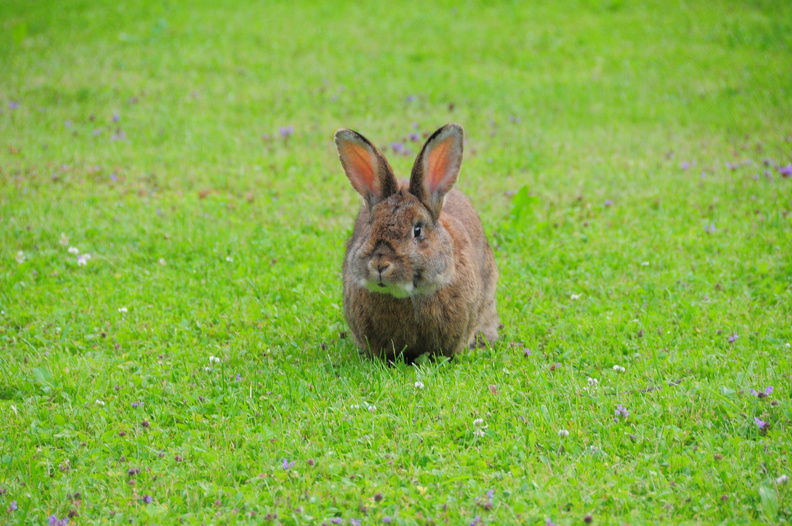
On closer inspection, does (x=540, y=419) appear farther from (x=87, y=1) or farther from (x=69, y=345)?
(x=87, y=1)

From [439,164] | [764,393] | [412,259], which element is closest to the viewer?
[764,393]

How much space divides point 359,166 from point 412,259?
926 mm

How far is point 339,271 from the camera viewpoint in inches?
308

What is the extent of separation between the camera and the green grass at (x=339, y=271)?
4461 millimetres

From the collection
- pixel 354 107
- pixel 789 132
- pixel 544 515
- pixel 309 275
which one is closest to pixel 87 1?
pixel 354 107

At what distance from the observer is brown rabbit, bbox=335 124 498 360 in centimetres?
560

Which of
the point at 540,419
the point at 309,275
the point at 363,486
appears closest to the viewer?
the point at 363,486

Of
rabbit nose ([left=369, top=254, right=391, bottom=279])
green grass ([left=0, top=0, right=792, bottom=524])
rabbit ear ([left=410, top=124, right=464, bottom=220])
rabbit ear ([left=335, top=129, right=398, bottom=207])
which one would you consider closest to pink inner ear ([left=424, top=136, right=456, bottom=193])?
rabbit ear ([left=410, top=124, right=464, bottom=220])

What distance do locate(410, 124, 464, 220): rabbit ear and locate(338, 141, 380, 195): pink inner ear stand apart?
30 cm

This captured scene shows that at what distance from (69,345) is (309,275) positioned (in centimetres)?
227

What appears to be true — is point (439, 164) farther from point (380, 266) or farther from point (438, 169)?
point (380, 266)

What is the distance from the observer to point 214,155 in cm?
1091

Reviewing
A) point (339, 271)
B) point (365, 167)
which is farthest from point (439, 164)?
point (339, 271)

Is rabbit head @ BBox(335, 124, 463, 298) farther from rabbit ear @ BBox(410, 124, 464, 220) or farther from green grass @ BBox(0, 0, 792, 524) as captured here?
green grass @ BBox(0, 0, 792, 524)
